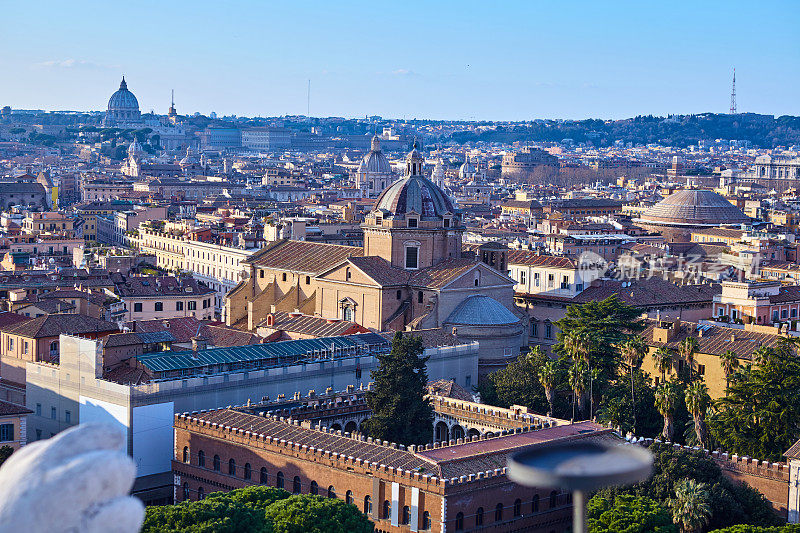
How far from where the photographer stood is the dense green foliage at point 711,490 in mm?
29438

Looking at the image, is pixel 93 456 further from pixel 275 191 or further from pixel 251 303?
pixel 275 191

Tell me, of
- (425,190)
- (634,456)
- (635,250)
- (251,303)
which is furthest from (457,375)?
(634,456)

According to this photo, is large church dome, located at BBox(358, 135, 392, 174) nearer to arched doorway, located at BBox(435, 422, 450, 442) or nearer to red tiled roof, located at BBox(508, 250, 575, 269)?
red tiled roof, located at BBox(508, 250, 575, 269)

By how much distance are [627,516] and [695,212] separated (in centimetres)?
7783

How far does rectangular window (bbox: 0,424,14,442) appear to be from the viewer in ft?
115

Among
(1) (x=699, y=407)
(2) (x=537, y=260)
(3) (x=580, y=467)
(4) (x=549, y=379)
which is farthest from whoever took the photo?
(2) (x=537, y=260)

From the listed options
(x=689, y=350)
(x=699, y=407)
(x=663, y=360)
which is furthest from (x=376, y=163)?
(x=699, y=407)

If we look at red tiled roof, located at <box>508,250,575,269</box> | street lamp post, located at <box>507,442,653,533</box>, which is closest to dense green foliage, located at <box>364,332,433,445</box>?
red tiled roof, located at <box>508,250,575,269</box>

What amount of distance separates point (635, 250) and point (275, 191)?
88810 mm

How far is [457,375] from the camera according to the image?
146ft

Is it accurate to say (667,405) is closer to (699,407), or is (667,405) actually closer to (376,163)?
(699,407)

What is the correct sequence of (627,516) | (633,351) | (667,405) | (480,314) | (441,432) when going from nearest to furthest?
(627,516) < (667,405) < (441,432) < (633,351) < (480,314)

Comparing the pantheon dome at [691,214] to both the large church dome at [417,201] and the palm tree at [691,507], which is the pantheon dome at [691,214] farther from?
the palm tree at [691,507]

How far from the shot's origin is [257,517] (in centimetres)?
2642
